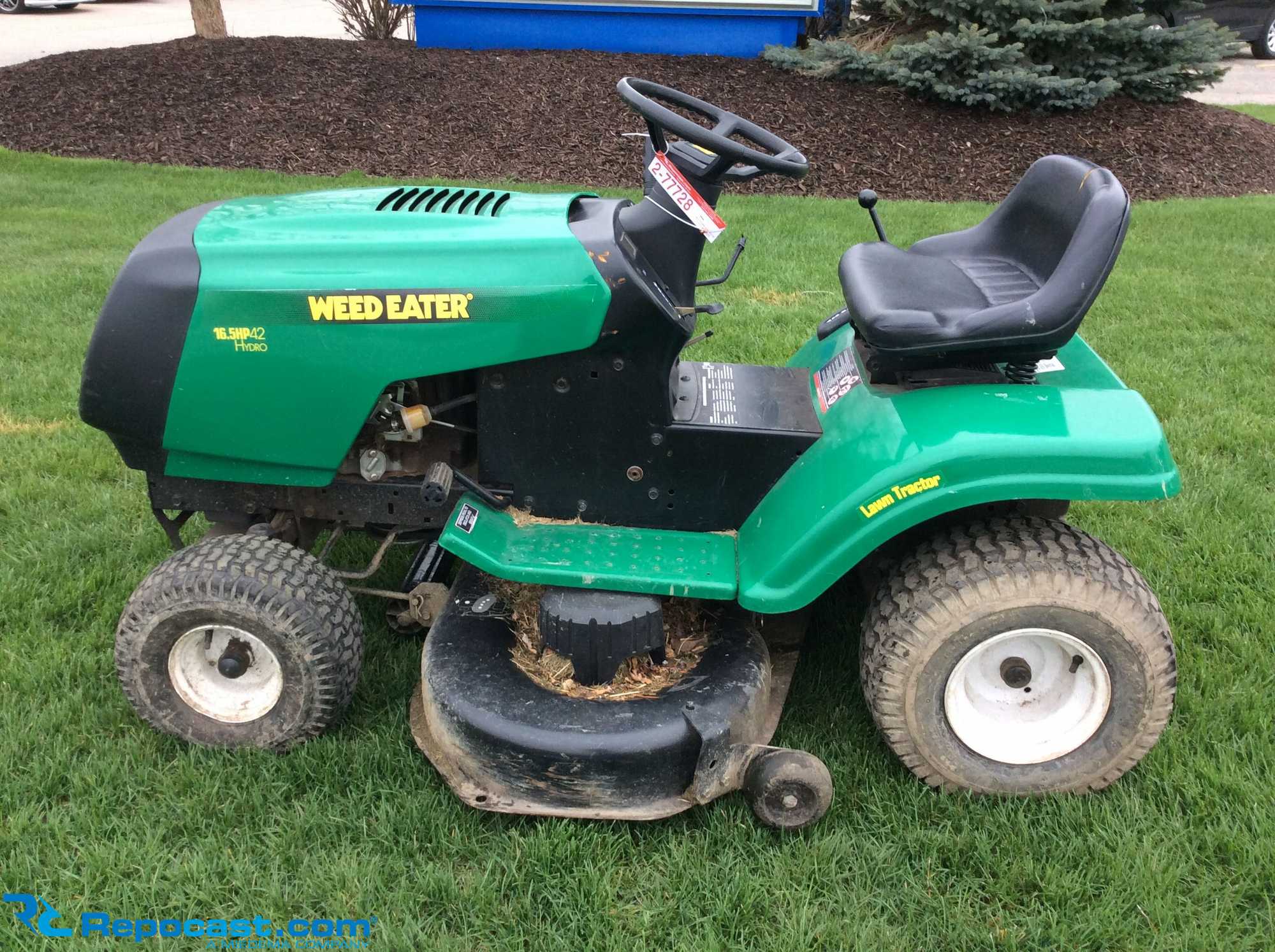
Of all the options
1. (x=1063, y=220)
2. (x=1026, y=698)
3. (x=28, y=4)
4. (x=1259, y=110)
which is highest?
(x=1063, y=220)

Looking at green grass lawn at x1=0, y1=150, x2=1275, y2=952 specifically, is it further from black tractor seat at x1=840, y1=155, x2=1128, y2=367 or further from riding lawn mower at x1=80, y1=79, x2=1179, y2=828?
black tractor seat at x1=840, y1=155, x2=1128, y2=367

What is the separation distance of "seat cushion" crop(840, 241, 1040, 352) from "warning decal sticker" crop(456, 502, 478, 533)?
1058 mm

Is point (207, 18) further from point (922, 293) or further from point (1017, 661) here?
point (1017, 661)

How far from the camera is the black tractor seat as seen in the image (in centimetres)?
228

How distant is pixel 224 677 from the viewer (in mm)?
2561

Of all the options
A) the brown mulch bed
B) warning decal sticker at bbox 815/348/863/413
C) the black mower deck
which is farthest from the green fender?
the brown mulch bed

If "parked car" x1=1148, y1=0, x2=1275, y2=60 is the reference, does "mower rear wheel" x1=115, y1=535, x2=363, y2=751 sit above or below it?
above

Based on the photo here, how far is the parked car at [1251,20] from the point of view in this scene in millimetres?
14461

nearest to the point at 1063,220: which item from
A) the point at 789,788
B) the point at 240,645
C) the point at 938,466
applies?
the point at 938,466

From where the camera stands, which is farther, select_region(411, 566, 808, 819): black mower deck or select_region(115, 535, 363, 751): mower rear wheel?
select_region(115, 535, 363, 751): mower rear wheel

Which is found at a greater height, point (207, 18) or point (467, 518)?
point (467, 518)

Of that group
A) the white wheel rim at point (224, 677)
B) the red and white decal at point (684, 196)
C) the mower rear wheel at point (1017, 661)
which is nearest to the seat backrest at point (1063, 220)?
the mower rear wheel at point (1017, 661)

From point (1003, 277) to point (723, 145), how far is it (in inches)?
38.4

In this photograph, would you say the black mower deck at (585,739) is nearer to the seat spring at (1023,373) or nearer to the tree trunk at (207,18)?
the seat spring at (1023,373)
